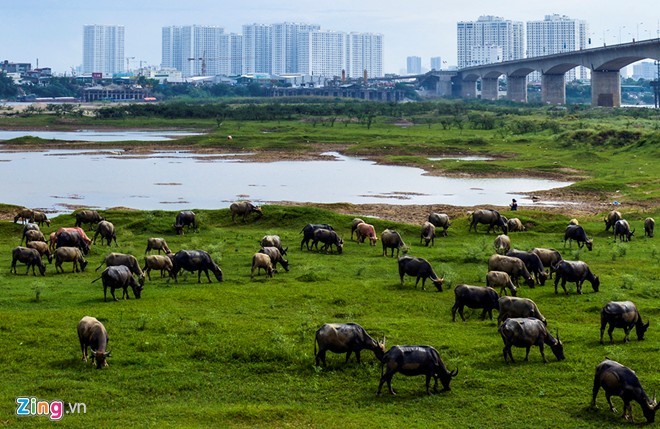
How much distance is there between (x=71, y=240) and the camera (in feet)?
105

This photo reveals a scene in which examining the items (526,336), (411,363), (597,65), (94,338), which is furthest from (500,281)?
(597,65)

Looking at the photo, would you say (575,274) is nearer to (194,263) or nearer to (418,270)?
(418,270)

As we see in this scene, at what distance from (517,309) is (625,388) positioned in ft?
18.4

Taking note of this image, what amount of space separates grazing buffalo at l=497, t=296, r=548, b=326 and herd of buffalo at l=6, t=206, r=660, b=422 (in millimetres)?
22

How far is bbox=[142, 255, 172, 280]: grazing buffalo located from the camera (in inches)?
1103

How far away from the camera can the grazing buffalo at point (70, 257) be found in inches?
1148

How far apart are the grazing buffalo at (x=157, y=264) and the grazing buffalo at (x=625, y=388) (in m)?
14.9

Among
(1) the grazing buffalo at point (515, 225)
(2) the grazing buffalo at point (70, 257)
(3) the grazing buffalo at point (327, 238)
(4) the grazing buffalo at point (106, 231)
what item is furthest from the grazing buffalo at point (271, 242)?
(1) the grazing buffalo at point (515, 225)

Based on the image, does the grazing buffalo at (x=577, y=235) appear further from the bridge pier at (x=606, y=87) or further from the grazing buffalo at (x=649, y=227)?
the bridge pier at (x=606, y=87)

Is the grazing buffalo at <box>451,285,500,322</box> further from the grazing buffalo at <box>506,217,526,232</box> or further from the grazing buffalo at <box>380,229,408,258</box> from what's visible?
the grazing buffalo at <box>506,217,526,232</box>

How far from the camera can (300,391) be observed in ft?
58.2

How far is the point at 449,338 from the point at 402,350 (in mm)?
3645

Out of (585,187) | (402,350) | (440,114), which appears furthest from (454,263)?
(440,114)

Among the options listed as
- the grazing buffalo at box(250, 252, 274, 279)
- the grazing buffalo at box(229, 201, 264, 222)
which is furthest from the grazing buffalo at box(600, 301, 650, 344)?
the grazing buffalo at box(229, 201, 264, 222)
